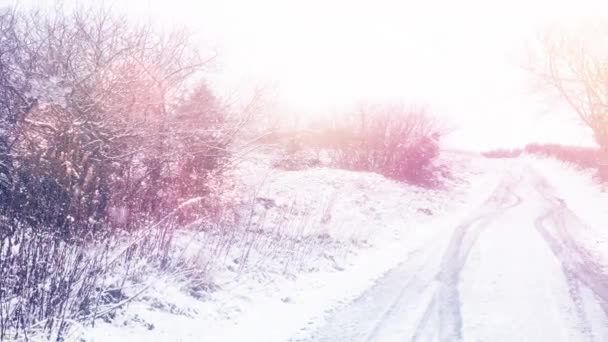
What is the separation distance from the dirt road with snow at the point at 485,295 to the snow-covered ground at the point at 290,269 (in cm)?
42

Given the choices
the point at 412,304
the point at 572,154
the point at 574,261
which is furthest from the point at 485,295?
the point at 572,154

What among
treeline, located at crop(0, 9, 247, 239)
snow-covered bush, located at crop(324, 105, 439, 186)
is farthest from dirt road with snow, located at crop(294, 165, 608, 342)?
snow-covered bush, located at crop(324, 105, 439, 186)

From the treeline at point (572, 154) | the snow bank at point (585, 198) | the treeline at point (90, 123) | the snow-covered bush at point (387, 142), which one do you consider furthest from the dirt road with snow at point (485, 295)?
the treeline at point (572, 154)

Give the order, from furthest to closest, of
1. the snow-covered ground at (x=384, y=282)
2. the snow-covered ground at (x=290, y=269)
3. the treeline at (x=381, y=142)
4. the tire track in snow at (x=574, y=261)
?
the treeline at (x=381, y=142)
the tire track in snow at (x=574, y=261)
the snow-covered ground at (x=384, y=282)
the snow-covered ground at (x=290, y=269)

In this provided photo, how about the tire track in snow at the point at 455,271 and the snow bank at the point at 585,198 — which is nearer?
the tire track in snow at the point at 455,271

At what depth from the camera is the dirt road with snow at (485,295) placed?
5844mm

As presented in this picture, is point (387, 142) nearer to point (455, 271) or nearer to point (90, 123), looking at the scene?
point (455, 271)

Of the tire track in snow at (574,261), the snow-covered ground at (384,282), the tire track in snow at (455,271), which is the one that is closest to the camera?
the snow-covered ground at (384,282)

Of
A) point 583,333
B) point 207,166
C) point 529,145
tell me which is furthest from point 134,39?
point 529,145

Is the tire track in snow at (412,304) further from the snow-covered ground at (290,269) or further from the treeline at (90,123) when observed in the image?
the treeline at (90,123)

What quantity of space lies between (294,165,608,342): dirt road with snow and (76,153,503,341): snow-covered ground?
421 mm

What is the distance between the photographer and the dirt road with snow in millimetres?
5844

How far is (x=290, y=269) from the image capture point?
8281 mm

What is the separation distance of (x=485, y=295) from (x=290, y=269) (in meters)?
2.95
